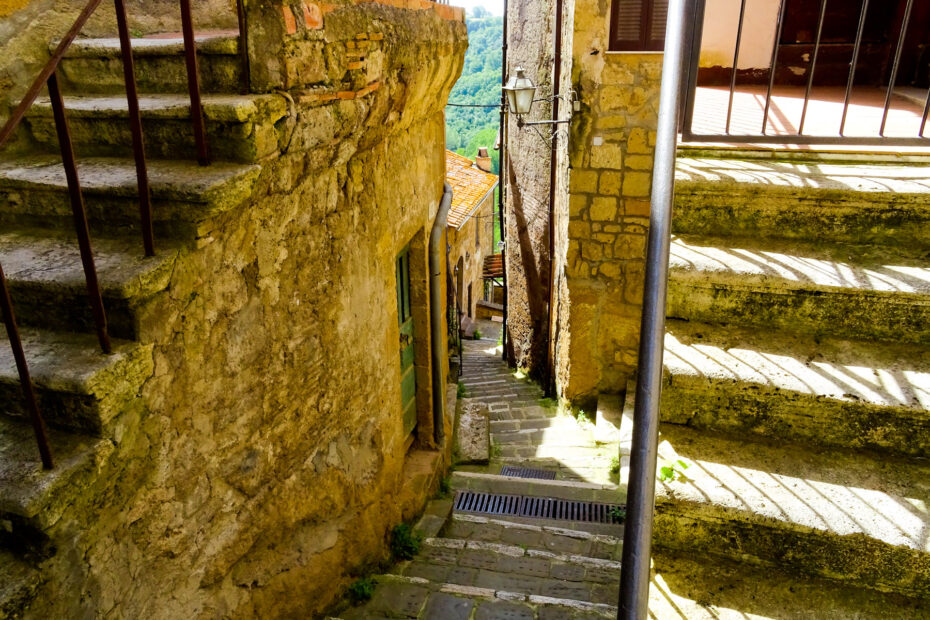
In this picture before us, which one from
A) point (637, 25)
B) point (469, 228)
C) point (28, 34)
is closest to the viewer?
point (28, 34)

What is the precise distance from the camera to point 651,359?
4.42 ft

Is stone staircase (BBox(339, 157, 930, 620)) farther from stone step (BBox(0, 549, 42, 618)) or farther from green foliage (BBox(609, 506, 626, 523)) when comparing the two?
green foliage (BBox(609, 506, 626, 523))

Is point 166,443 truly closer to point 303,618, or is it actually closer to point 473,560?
point 303,618

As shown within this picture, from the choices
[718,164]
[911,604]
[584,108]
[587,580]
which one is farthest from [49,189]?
[584,108]

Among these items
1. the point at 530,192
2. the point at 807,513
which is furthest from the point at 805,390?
the point at 530,192

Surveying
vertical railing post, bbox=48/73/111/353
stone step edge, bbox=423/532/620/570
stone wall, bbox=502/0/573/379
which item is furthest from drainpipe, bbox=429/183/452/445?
vertical railing post, bbox=48/73/111/353

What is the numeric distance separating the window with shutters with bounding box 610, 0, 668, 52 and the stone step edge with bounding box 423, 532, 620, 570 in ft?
16.5

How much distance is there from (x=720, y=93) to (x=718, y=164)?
3.54 meters

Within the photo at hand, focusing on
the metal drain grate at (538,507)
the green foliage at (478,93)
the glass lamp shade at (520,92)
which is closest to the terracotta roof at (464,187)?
the glass lamp shade at (520,92)

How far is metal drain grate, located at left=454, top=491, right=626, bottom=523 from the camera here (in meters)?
5.80

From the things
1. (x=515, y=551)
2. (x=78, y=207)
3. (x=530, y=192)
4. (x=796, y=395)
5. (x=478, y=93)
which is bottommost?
(x=478, y=93)

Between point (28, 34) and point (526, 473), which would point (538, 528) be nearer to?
point (526, 473)

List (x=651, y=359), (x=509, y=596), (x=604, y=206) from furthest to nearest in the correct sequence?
1. (x=604, y=206)
2. (x=509, y=596)
3. (x=651, y=359)

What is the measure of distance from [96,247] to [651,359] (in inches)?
74.2
